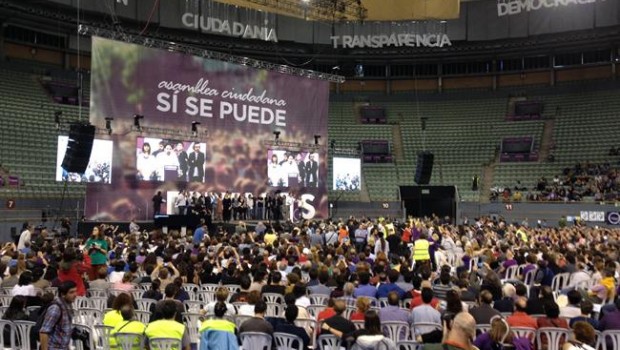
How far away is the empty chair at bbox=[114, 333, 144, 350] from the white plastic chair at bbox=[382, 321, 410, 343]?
3037 mm

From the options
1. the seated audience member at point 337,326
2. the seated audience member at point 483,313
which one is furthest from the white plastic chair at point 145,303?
the seated audience member at point 483,313

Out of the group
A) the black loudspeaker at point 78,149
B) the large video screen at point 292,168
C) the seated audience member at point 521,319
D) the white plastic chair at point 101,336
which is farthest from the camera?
the large video screen at point 292,168

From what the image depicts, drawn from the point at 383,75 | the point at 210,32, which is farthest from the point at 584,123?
the point at 210,32

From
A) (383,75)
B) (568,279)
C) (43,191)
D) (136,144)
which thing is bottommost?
(568,279)

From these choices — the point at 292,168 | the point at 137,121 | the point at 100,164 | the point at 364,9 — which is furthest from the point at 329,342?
the point at 364,9

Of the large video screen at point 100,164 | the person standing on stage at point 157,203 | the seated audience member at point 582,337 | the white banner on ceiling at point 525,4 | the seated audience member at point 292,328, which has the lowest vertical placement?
the seated audience member at point 292,328

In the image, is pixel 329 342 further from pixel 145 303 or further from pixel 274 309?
pixel 145 303

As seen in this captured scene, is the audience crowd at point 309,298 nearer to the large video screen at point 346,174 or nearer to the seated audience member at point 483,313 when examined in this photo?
A: the seated audience member at point 483,313

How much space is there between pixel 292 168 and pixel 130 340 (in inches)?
950

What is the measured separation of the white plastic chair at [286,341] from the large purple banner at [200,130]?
18132 mm

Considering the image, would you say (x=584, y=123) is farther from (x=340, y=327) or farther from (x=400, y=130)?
(x=340, y=327)

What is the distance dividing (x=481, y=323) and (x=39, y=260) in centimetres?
883

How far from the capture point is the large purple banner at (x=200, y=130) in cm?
2422

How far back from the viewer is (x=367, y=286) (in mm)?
9391
